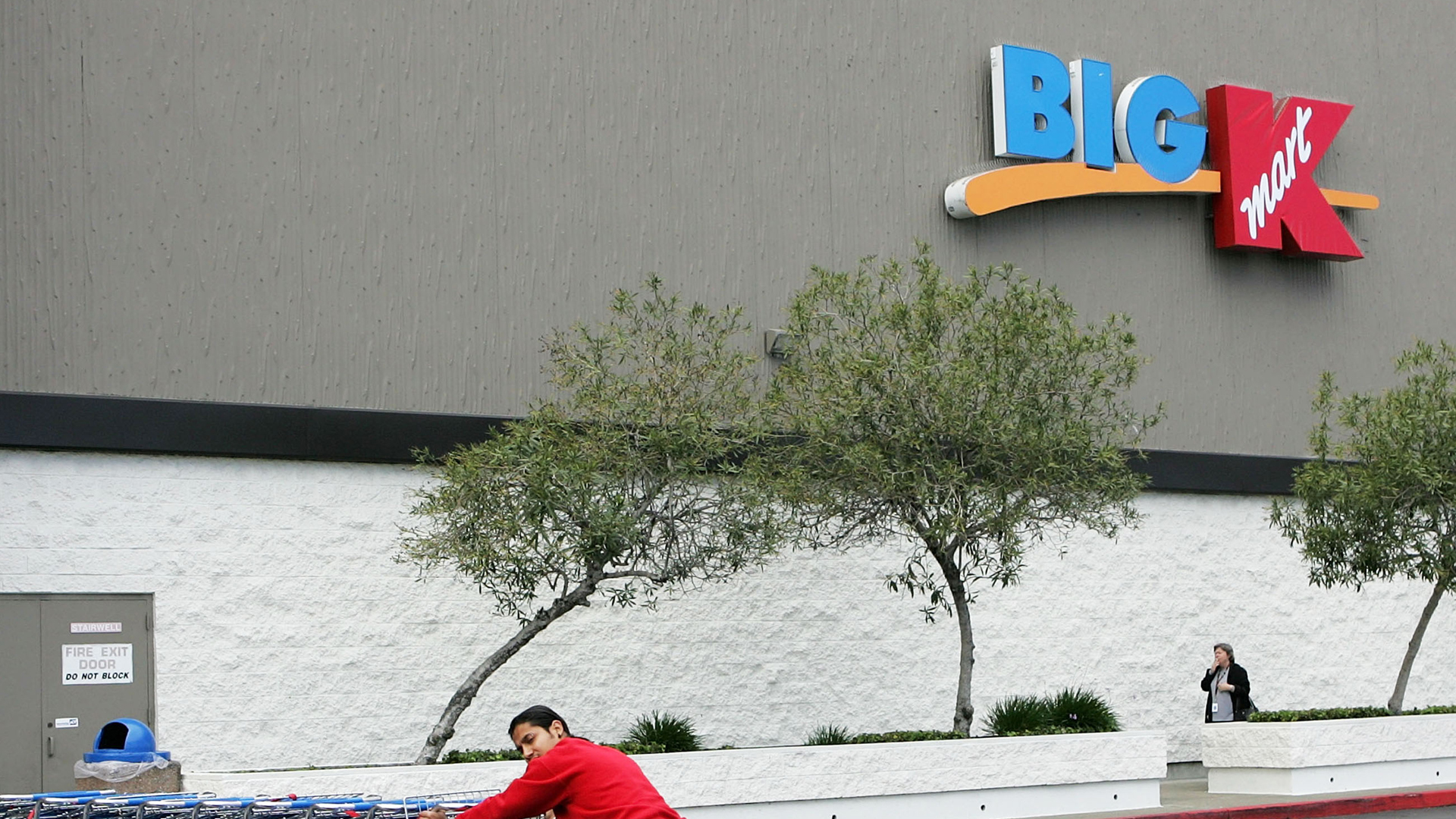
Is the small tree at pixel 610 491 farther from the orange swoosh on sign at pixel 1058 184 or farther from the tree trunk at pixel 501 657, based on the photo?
the orange swoosh on sign at pixel 1058 184

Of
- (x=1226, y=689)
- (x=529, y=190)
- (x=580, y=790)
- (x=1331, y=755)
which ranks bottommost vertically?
(x=1331, y=755)

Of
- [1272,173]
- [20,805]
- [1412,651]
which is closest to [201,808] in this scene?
[20,805]

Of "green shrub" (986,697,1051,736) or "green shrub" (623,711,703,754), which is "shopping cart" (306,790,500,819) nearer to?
"green shrub" (623,711,703,754)

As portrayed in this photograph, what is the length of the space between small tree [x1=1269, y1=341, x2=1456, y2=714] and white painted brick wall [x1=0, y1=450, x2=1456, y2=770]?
2.78m

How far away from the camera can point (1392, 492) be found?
61.1 ft

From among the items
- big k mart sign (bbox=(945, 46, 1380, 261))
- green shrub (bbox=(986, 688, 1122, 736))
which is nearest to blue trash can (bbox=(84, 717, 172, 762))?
green shrub (bbox=(986, 688, 1122, 736))

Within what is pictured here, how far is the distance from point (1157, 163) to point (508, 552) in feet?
40.4

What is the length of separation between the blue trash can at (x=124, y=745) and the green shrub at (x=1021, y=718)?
8824mm

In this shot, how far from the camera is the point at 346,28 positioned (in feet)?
55.0

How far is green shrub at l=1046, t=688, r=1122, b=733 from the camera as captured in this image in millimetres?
17984

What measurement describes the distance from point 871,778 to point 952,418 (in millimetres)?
3380

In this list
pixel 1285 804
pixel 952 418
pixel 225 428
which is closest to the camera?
pixel 952 418

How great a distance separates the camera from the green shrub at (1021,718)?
1683cm

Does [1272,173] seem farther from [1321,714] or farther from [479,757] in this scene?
[479,757]
